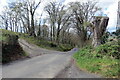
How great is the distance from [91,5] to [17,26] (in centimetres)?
2129

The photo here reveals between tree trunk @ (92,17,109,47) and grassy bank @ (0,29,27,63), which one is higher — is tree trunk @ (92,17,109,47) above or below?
above

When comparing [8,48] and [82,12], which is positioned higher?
[82,12]

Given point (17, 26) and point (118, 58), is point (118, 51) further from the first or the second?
point (17, 26)

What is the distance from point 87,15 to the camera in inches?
1238

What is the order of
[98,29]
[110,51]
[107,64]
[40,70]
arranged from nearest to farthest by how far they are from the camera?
[107,64] → [40,70] → [110,51] → [98,29]

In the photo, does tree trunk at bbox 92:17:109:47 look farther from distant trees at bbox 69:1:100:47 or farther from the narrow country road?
distant trees at bbox 69:1:100:47

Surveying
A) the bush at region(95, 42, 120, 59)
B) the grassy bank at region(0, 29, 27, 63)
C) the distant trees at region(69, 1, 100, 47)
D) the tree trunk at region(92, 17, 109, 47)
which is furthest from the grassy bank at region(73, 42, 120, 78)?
the distant trees at region(69, 1, 100, 47)

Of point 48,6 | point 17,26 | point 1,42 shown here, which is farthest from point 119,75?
point 17,26

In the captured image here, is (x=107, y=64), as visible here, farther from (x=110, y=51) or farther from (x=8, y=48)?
(x=8, y=48)

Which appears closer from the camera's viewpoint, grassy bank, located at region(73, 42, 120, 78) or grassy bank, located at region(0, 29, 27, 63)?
grassy bank, located at region(73, 42, 120, 78)

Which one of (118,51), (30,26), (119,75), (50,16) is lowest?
(119,75)

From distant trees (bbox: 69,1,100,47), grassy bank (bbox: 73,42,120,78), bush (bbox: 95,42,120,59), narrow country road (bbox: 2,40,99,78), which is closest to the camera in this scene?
grassy bank (bbox: 73,42,120,78)

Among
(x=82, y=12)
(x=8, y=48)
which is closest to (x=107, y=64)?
(x=8, y=48)


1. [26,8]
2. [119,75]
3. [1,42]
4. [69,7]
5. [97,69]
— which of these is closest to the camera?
[119,75]
